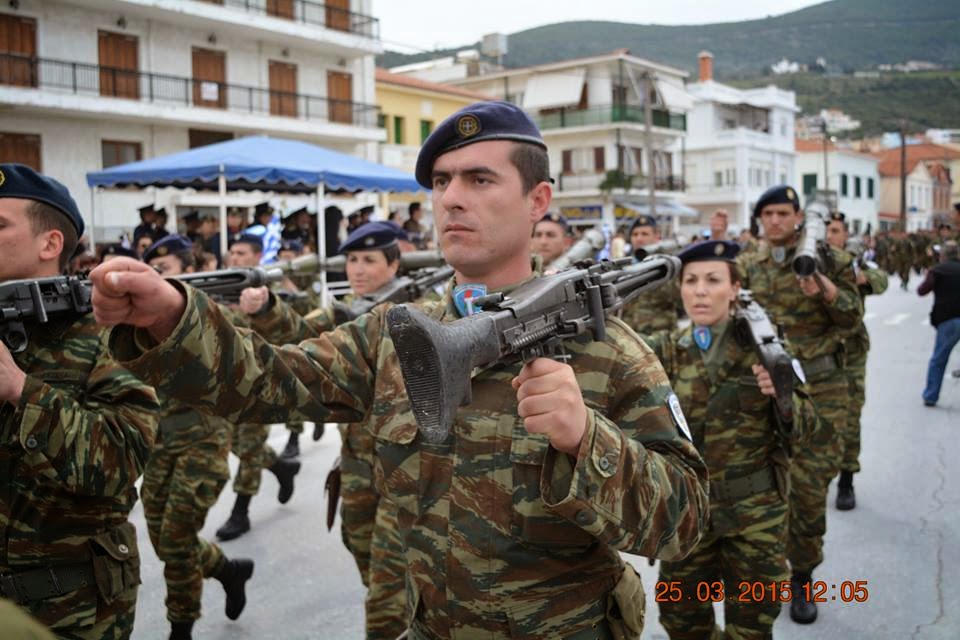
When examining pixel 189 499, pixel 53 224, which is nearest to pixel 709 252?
pixel 53 224

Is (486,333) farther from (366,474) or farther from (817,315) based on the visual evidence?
(817,315)

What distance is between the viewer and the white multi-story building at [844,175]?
60250mm

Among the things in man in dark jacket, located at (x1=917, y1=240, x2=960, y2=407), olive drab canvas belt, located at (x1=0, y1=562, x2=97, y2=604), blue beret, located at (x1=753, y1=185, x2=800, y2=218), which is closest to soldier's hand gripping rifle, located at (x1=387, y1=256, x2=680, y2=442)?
olive drab canvas belt, located at (x1=0, y1=562, x2=97, y2=604)

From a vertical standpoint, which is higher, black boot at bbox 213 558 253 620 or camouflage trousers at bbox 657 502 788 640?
camouflage trousers at bbox 657 502 788 640

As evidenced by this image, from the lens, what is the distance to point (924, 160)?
7188cm

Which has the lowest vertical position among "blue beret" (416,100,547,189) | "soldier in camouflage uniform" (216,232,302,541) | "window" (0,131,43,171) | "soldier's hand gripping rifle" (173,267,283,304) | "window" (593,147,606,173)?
"soldier in camouflage uniform" (216,232,302,541)

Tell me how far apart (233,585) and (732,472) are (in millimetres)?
2779

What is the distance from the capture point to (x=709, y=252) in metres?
4.12

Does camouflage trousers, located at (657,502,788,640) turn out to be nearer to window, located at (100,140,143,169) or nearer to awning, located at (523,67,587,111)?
window, located at (100,140,143,169)

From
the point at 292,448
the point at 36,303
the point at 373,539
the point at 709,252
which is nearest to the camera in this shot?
the point at 36,303

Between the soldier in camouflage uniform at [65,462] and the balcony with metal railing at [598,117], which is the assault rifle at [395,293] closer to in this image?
the soldier in camouflage uniform at [65,462]

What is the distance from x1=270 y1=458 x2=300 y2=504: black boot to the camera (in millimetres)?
6660

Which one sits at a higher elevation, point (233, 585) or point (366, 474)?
point (366, 474)

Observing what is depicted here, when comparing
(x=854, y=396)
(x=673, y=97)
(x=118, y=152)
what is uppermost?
(x=673, y=97)
